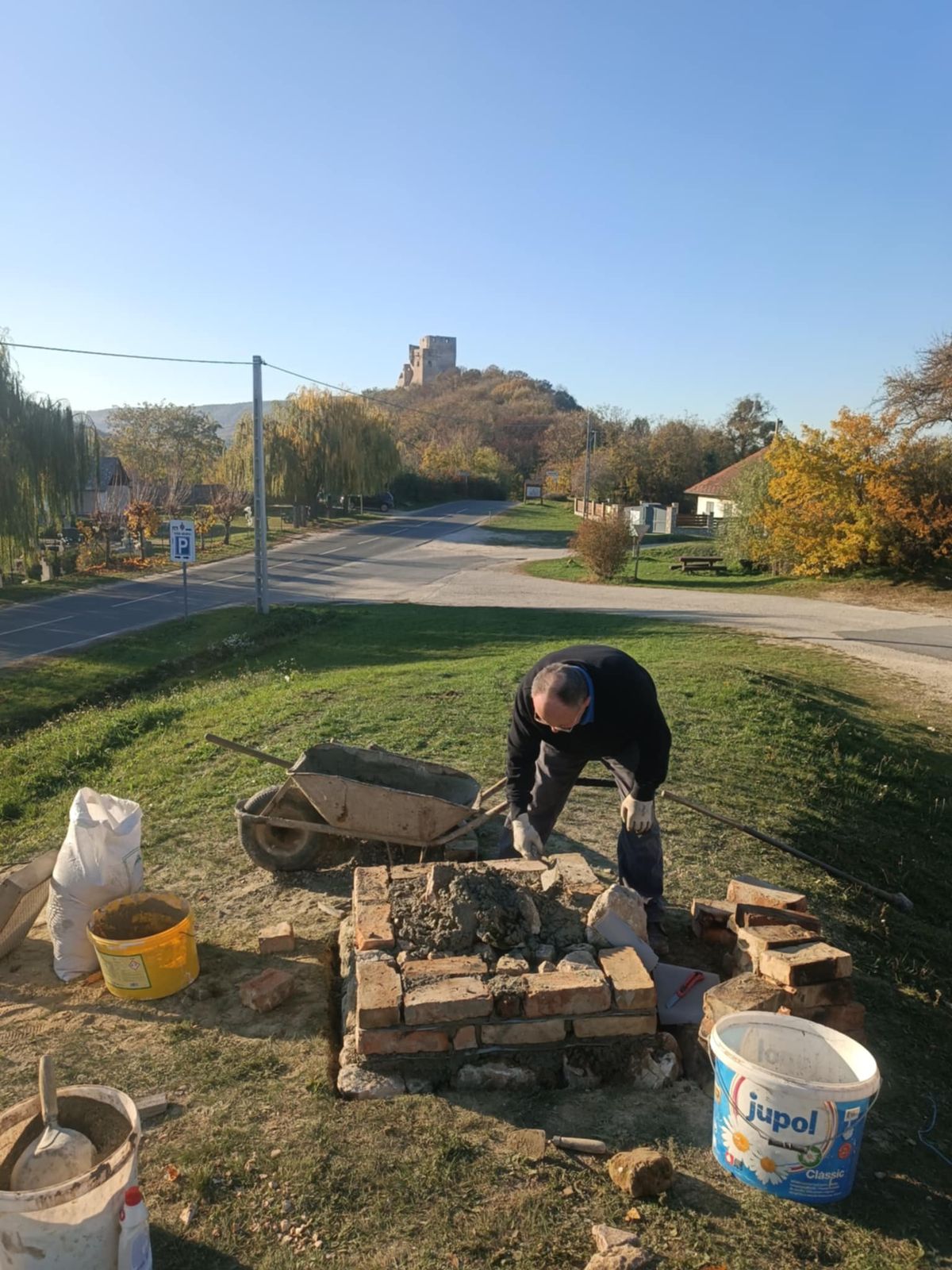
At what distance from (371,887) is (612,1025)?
52.2 inches

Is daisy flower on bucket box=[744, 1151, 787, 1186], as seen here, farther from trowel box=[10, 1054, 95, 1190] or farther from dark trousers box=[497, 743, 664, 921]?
trowel box=[10, 1054, 95, 1190]

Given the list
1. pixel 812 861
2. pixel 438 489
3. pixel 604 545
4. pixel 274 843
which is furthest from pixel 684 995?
pixel 438 489

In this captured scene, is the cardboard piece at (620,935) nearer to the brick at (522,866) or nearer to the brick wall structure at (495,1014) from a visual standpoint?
the brick wall structure at (495,1014)

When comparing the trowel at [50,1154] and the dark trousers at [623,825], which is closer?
the trowel at [50,1154]

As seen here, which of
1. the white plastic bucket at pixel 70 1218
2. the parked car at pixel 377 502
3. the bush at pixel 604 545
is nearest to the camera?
the white plastic bucket at pixel 70 1218

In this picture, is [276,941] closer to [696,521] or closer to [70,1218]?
[70,1218]

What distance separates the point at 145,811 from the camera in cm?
649

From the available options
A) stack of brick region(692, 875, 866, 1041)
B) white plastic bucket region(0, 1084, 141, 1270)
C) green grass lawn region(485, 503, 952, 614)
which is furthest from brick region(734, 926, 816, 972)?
green grass lawn region(485, 503, 952, 614)

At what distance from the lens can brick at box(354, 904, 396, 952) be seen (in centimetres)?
360

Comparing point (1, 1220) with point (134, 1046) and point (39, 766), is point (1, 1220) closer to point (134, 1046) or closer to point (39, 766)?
point (134, 1046)

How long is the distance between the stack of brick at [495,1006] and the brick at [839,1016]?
2.13 ft

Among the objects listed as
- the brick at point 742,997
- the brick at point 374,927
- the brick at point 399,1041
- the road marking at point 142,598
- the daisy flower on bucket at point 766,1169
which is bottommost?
the road marking at point 142,598

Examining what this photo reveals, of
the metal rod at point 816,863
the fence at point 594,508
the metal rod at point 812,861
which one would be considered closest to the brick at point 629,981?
the metal rod at point 812,861

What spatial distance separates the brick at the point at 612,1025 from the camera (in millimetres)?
3291
